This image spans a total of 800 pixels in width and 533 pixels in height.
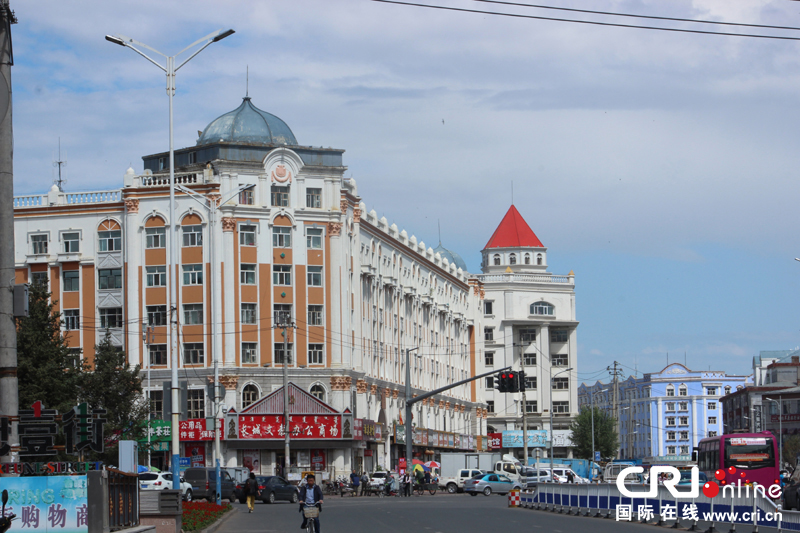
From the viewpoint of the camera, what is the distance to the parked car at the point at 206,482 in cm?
5178

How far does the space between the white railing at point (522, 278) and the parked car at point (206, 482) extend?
74.8 m

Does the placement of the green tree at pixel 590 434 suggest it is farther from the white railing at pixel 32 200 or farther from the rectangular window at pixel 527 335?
the white railing at pixel 32 200

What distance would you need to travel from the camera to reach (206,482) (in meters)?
52.1

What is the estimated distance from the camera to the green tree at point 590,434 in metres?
119

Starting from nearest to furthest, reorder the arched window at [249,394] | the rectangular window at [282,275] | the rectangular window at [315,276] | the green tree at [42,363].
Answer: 1. the green tree at [42,363]
2. the arched window at [249,394]
3. the rectangular window at [282,275]
4. the rectangular window at [315,276]

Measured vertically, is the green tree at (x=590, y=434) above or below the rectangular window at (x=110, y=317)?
below

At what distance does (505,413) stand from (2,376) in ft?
358

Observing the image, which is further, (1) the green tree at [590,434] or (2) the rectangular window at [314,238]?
(1) the green tree at [590,434]

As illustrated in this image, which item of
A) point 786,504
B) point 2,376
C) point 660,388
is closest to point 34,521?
point 2,376

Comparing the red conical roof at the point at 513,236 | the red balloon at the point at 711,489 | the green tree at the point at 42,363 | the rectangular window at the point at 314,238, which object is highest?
the red conical roof at the point at 513,236

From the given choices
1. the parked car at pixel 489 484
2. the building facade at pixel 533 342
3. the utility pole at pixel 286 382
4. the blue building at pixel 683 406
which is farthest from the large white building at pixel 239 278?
the blue building at pixel 683 406

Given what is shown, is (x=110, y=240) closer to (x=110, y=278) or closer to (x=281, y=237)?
(x=110, y=278)

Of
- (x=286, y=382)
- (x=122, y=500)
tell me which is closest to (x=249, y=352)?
(x=286, y=382)

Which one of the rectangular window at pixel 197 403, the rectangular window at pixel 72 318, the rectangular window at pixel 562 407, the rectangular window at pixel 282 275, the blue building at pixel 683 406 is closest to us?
the rectangular window at pixel 197 403
